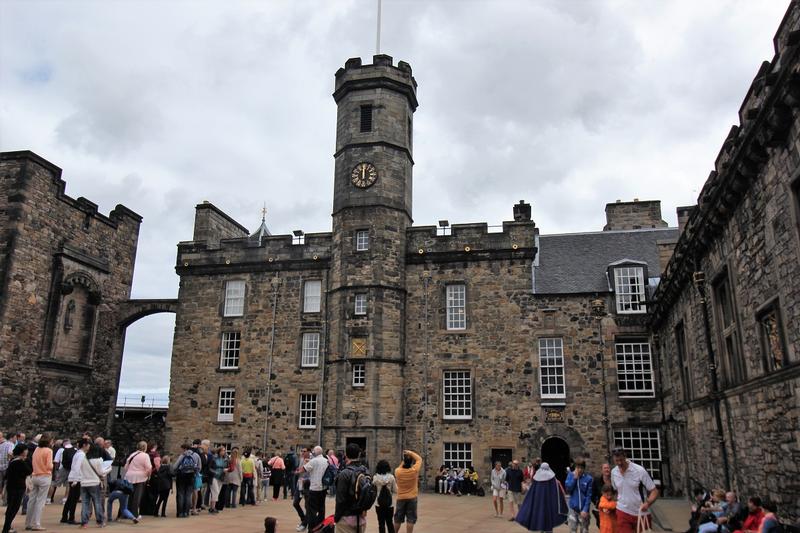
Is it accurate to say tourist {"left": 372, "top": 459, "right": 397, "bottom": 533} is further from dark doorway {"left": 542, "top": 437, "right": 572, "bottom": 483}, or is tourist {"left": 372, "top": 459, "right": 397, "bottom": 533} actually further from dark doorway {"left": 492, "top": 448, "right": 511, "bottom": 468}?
dark doorway {"left": 542, "top": 437, "right": 572, "bottom": 483}

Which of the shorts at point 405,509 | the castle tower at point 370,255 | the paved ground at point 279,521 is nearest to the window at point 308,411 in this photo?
the castle tower at point 370,255

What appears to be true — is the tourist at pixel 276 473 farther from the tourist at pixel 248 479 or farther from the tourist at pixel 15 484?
the tourist at pixel 15 484

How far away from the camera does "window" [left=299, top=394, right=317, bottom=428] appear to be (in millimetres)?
23766

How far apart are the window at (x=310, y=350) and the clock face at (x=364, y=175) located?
6164 millimetres

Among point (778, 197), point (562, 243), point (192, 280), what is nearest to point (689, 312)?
point (778, 197)

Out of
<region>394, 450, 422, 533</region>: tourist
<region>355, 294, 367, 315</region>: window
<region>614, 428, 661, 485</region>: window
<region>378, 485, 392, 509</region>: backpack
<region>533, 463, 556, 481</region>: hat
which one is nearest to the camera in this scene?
<region>378, 485, 392, 509</region>: backpack

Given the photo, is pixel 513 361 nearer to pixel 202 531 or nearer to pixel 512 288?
pixel 512 288

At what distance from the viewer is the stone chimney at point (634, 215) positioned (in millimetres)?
27656

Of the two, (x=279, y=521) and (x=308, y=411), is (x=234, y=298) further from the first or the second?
(x=279, y=521)

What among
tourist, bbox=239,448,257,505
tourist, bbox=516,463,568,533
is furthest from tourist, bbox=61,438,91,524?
tourist, bbox=516,463,568,533

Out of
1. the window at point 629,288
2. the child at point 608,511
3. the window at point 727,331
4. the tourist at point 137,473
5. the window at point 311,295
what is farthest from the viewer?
the window at point 311,295

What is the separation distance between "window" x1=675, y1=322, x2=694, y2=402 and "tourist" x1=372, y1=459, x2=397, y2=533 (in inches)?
376

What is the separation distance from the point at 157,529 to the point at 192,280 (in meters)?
16.8

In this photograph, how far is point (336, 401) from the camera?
22.5m
